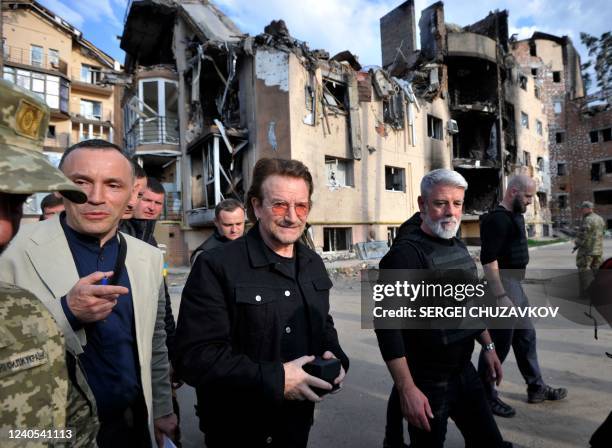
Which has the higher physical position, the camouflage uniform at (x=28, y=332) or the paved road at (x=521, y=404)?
the camouflage uniform at (x=28, y=332)

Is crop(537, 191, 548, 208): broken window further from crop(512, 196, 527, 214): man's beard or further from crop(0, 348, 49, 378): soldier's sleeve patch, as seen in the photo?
crop(0, 348, 49, 378): soldier's sleeve patch

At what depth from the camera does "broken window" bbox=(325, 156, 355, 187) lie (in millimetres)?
16312

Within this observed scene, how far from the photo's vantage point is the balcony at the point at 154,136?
54.4 feet

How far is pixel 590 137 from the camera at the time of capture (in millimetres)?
36688

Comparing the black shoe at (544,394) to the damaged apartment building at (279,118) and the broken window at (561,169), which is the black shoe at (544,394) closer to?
the damaged apartment building at (279,118)

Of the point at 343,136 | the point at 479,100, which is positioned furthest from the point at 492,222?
the point at 479,100

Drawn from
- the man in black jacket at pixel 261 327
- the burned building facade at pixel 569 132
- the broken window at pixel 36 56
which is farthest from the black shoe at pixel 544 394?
the burned building facade at pixel 569 132

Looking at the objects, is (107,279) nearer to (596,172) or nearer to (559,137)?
(596,172)

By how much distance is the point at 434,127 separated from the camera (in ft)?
72.3

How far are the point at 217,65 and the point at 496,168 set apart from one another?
65.3ft

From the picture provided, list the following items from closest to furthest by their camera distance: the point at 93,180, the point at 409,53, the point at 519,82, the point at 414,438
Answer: the point at 93,180 < the point at 414,438 < the point at 409,53 < the point at 519,82

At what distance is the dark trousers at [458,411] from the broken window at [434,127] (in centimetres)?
2128

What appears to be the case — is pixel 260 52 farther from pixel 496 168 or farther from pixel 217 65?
pixel 496 168

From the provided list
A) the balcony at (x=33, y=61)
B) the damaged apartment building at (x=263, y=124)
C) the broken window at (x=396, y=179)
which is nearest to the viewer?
the damaged apartment building at (x=263, y=124)
